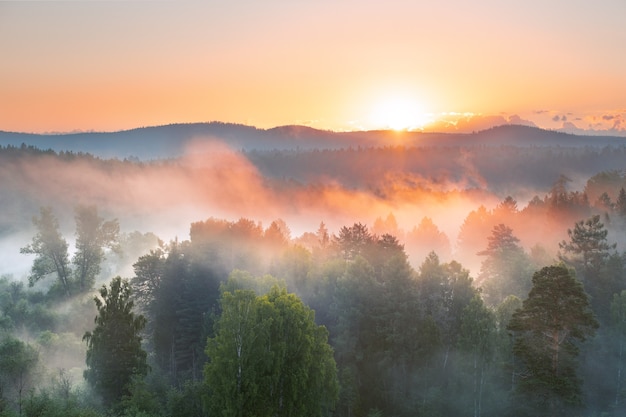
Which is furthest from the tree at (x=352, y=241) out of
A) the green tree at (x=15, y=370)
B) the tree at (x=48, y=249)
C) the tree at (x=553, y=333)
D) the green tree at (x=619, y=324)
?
the green tree at (x=15, y=370)

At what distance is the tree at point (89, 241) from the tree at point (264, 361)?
37.2 meters

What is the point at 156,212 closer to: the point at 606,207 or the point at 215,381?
the point at 606,207

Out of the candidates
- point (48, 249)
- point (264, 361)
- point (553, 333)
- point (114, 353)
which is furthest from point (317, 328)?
point (48, 249)

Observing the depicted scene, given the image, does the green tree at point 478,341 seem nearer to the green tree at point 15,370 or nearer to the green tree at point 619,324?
the green tree at point 619,324

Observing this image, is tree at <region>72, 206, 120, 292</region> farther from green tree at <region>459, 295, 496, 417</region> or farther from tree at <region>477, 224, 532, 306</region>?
tree at <region>477, 224, 532, 306</region>

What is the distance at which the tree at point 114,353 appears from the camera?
32.1 m

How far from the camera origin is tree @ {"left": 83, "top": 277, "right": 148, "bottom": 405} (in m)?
32.1

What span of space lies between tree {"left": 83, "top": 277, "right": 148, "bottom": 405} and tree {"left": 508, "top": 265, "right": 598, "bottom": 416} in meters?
23.5

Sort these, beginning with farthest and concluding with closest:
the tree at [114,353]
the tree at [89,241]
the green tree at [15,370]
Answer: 1. the tree at [89,241]
2. the green tree at [15,370]
3. the tree at [114,353]

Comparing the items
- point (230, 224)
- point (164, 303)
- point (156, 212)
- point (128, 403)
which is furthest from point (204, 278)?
point (156, 212)

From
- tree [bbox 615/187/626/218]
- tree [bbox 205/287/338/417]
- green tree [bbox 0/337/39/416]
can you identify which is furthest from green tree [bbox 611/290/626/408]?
green tree [bbox 0/337/39/416]

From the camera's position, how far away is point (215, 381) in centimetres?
2919

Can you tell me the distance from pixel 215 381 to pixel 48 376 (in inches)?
612

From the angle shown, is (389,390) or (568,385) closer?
(568,385)
